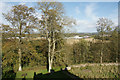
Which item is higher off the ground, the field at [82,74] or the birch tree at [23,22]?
the birch tree at [23,22]

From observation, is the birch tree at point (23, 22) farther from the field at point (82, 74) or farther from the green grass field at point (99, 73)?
the green grass field at point (99, 73)

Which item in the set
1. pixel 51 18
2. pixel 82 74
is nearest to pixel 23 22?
pixel 51 18

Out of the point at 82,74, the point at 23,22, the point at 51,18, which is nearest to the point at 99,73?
the point at 82,74

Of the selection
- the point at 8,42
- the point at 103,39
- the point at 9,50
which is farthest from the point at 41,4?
the point at 103,39

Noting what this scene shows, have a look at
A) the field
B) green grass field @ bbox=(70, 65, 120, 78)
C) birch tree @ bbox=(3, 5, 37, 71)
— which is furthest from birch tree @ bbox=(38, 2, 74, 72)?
green grass field @ bbox=(70, 65, 120, 78)

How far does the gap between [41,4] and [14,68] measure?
465cm

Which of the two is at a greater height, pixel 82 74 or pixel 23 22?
pixel 23 22

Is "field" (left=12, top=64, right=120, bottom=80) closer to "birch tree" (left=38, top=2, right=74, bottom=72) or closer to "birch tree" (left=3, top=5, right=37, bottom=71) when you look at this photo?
"birch tree" (left=3, top=5, right=37, bottom=71)

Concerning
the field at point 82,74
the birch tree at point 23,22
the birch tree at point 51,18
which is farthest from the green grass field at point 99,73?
the birch tree at point 23,22

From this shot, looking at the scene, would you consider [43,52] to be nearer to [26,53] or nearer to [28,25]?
[26,53]

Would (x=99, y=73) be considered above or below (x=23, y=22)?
below

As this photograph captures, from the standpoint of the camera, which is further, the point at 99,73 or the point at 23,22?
the point at 23,22

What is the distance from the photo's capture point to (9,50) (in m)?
5.45

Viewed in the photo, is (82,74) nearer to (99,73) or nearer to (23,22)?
(99,73)
